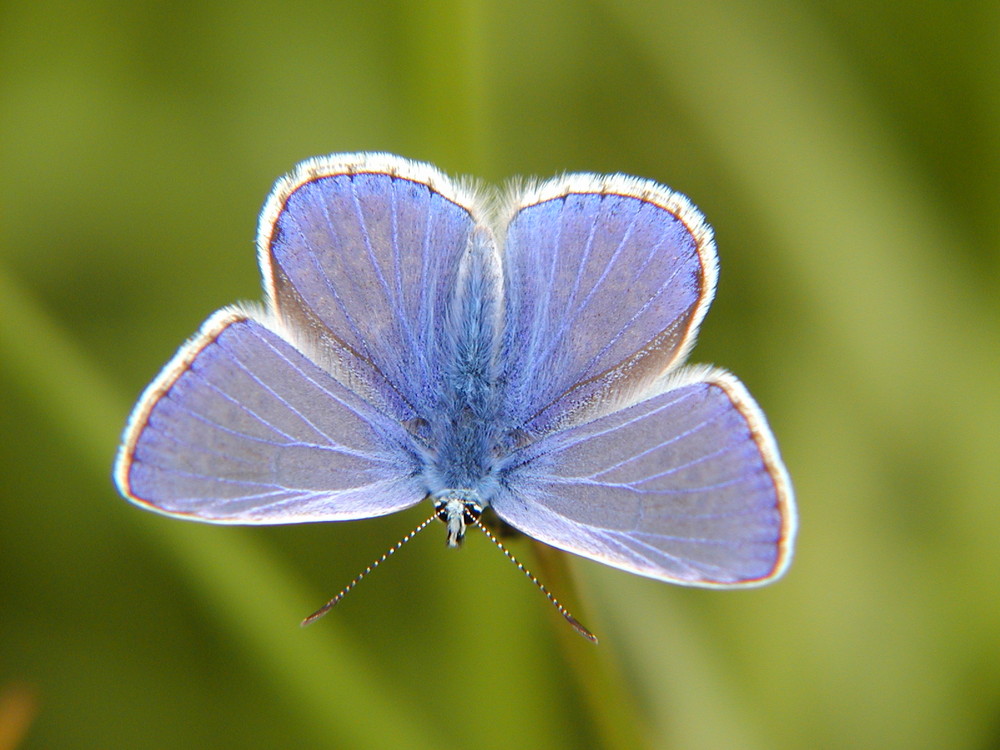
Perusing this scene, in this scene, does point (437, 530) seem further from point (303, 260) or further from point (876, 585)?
point (876, 585)

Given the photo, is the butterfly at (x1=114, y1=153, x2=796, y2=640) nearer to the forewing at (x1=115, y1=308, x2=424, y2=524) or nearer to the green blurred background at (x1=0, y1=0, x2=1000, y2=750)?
Answer: the forewing at (x1=115, y1=308, x2=424, y2=524)

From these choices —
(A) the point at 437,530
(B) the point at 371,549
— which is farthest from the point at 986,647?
(B) the point at 371,549

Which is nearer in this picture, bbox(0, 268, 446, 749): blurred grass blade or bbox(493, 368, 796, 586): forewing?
bbox(493, 368, 796, 586): forewing

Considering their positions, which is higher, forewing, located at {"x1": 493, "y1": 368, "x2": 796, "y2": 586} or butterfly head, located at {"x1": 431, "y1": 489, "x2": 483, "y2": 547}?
butterfly head, located at {"x1": 431, "y1": 489, "x2": 483, "y2": 547}

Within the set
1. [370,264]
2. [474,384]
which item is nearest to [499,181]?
[370,264]

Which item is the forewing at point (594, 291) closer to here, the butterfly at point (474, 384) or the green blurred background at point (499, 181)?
the butterfly at point (474, 384)

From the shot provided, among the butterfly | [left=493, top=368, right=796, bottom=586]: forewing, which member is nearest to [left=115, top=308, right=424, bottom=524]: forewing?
the butterfly

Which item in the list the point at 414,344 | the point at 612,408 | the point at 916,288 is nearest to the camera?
the point at 612,408
